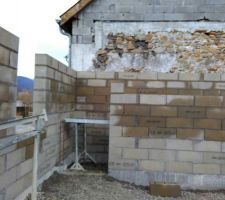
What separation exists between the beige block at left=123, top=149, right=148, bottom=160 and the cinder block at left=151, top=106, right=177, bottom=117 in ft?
2.00

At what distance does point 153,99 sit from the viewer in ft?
20.5

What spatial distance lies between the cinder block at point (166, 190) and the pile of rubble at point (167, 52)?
4399 mm

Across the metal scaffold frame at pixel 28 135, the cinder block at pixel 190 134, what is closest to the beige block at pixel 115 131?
the cinder block at pixel 190 134

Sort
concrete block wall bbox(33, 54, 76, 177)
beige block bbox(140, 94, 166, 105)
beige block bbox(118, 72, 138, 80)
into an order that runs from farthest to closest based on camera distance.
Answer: beige block bbox(118, 72, 138, 80)
beige block bbox(140, 94, 166, 105)
concrete block wall bbox(33, 54, 76, 177)

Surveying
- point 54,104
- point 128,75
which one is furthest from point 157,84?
point 54,104

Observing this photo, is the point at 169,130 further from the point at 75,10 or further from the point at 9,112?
the point at 75,10

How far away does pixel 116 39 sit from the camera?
31.7ft

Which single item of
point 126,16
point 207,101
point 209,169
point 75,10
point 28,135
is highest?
point 75,10

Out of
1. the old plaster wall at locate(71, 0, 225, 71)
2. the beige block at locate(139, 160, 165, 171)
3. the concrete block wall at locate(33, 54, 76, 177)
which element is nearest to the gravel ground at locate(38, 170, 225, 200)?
the concrete block wall at locate(33, 54, 76, 177)

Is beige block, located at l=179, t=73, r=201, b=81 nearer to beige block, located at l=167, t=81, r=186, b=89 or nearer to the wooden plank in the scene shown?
beige block, located at l=167, t=81, r=186, b=89

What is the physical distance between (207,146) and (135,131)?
1.15 meters

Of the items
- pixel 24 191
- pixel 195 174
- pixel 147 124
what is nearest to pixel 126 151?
pixel 147 124

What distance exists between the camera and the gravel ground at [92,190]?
16.7 ft

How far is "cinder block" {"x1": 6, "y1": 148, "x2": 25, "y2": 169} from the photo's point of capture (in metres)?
3.40
